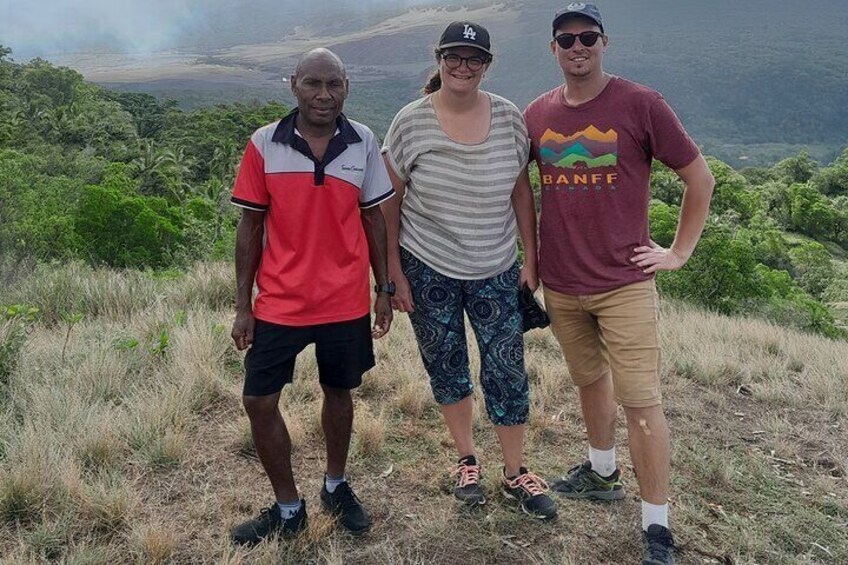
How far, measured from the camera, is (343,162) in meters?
2.44

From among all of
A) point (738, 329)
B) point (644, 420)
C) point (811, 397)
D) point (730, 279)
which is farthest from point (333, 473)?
point (730, 279)

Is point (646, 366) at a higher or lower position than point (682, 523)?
higher

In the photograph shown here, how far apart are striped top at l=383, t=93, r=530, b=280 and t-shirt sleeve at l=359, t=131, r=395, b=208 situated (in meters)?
0.20

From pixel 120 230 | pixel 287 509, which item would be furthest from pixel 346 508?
pixel 120 230

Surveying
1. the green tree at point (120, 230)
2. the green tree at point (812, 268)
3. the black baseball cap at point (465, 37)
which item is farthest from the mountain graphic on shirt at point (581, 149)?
the green tree at point (812, 268)

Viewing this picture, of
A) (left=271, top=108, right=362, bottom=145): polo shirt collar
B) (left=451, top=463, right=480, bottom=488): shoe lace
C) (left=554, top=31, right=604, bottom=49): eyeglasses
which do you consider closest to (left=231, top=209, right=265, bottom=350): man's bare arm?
(left=271, top=108, right=362, bottom=145): polo shirt collar

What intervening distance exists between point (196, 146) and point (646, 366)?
48423 millimetres

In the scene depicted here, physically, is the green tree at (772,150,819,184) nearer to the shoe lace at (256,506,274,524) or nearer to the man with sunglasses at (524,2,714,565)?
the man with sunglasses at (524,2,714,565)

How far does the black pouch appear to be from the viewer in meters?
2.97

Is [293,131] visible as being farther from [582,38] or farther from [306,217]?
[582,38]

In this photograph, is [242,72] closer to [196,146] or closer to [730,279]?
[196,146]

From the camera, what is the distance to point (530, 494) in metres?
3.01

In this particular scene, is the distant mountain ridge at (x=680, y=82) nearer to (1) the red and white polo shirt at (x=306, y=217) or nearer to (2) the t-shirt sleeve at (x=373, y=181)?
(2) the t-shirt sleeve at (x=373, y=181)

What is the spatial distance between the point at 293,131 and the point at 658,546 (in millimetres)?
2076
